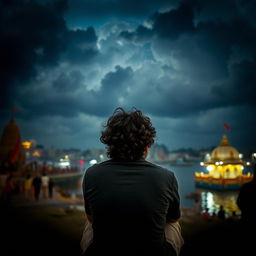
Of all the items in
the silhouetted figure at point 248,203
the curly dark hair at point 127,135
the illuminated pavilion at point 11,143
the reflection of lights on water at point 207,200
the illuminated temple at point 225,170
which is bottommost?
the reflection of lights on water at point 207,200

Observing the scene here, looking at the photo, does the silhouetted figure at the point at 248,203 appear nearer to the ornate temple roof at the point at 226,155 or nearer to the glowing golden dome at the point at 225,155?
the ornate temple roof at the point at 226,155

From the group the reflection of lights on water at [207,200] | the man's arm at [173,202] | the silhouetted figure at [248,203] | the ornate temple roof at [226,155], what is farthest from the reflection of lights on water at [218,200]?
the man's arm at [173,202]

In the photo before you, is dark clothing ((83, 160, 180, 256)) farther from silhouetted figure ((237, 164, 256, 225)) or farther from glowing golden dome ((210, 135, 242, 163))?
glowing golden dome ((210, 135, 242, 163))

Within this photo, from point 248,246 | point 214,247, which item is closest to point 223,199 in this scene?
point 214,247

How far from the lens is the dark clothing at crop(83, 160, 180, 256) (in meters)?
1.83

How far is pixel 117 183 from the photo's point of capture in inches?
74.3

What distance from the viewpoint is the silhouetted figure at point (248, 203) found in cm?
280

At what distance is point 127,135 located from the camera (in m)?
2.12

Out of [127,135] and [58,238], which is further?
[58,238]

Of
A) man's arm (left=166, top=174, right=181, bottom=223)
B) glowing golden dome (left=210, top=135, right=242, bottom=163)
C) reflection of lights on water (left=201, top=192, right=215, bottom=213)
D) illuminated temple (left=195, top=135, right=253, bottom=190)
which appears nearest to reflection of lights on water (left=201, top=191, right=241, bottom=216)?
reflection of lights on water (left=201, top=192, right=215, bottom=213)

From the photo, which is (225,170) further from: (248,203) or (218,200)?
(248,203)

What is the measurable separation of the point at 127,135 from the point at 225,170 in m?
44.9

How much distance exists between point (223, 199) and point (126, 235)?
3853 cm

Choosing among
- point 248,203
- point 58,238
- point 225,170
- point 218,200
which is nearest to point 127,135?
point 248,203
